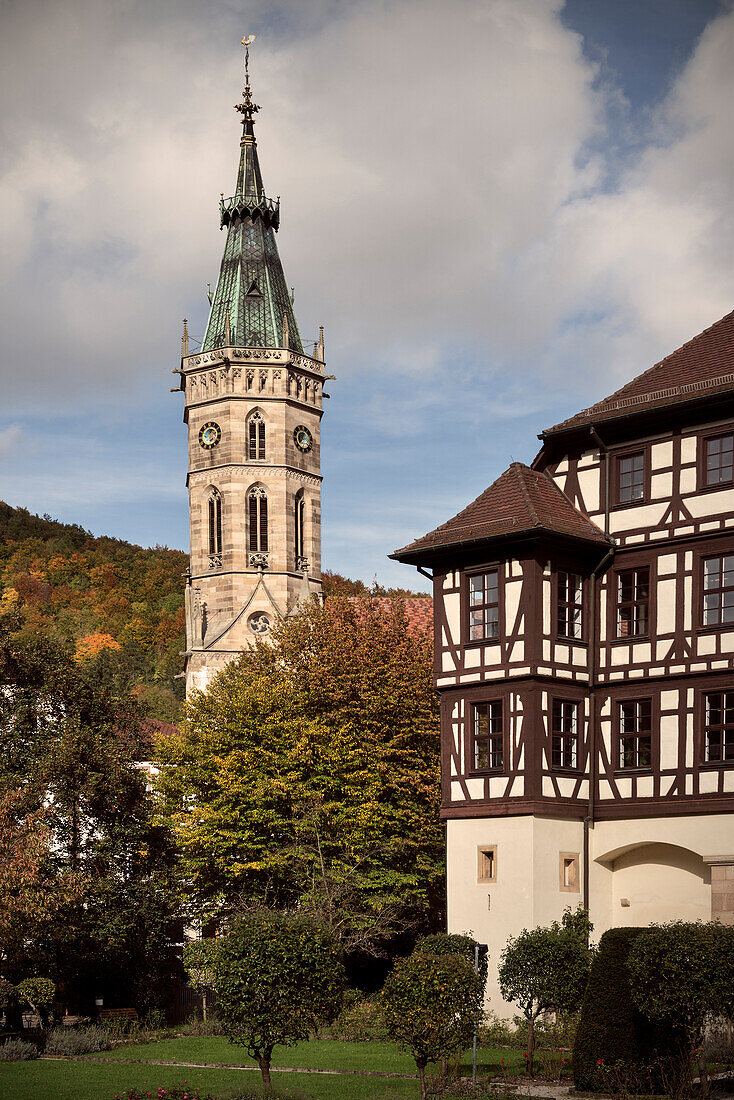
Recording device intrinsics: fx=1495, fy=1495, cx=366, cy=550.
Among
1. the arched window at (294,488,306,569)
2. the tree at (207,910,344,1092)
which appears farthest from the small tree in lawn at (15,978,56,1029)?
the arched window at (294,488,306,569)

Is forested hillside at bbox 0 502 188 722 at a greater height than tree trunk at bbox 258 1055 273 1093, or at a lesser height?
greater

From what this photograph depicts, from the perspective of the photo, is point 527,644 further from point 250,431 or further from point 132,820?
point 250,431

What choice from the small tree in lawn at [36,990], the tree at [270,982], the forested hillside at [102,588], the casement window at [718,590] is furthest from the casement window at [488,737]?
the forested hillside at [102,588]

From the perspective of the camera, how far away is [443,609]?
32844mm

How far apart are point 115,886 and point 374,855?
6531 mm

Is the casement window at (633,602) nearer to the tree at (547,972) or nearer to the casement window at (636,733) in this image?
the casement window at (636,733)

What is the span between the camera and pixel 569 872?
30.9 m

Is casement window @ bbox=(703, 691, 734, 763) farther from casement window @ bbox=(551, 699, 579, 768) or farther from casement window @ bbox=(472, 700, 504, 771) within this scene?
casement window @ bbox=(472, 700, 504, 771)

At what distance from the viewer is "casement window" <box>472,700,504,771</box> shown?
31.4 meters

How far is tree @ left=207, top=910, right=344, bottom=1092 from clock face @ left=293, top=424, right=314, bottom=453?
51028mm

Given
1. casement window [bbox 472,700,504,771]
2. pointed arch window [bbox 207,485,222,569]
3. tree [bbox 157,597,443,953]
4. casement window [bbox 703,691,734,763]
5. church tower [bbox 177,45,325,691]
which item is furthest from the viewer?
pointed arch window [bbox 207,485,222,569]

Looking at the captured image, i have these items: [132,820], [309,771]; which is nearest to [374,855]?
[309,771]

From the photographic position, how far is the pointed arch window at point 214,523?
70812 millimetres

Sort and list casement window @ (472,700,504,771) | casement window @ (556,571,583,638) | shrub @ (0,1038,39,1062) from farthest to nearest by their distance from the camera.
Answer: casement window @ (556,571,583,638) → casement window @ (472,700,504,771) → shrub @ (0,1038,39,1062)
